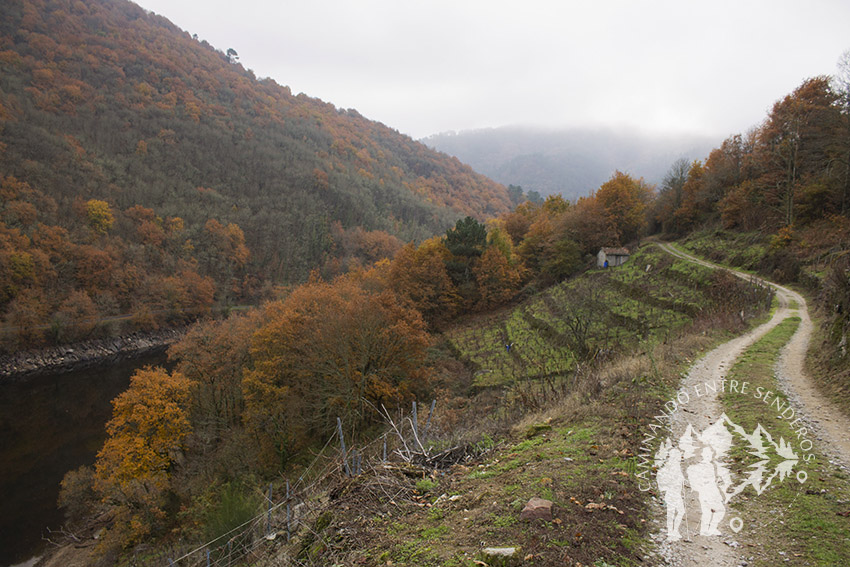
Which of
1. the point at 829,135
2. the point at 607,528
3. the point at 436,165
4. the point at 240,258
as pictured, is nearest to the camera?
the point at 607,528

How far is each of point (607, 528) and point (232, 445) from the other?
79.6ft

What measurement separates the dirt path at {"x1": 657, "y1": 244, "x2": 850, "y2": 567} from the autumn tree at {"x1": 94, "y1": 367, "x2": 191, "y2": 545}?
24.1 metres

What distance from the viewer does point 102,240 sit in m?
67.0

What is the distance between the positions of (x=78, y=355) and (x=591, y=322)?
56839mm

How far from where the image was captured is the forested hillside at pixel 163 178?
6053 cm

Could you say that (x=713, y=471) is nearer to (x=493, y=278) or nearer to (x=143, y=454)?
(x=143, y=454)

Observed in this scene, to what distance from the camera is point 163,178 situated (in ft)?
298

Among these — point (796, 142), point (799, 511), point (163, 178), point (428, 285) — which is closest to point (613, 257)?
point (796, 142)

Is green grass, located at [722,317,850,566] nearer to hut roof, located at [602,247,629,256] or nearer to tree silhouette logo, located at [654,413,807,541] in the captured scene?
tree silhouette logo, located at [654,413,807,541]

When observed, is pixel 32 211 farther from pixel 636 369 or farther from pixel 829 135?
pixel 829 135

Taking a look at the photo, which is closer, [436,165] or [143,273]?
[143,273]

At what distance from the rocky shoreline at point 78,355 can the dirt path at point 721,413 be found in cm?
5677

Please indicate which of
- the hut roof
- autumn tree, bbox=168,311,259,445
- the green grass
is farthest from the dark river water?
the hut roof

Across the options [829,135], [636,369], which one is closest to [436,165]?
[829,135]
